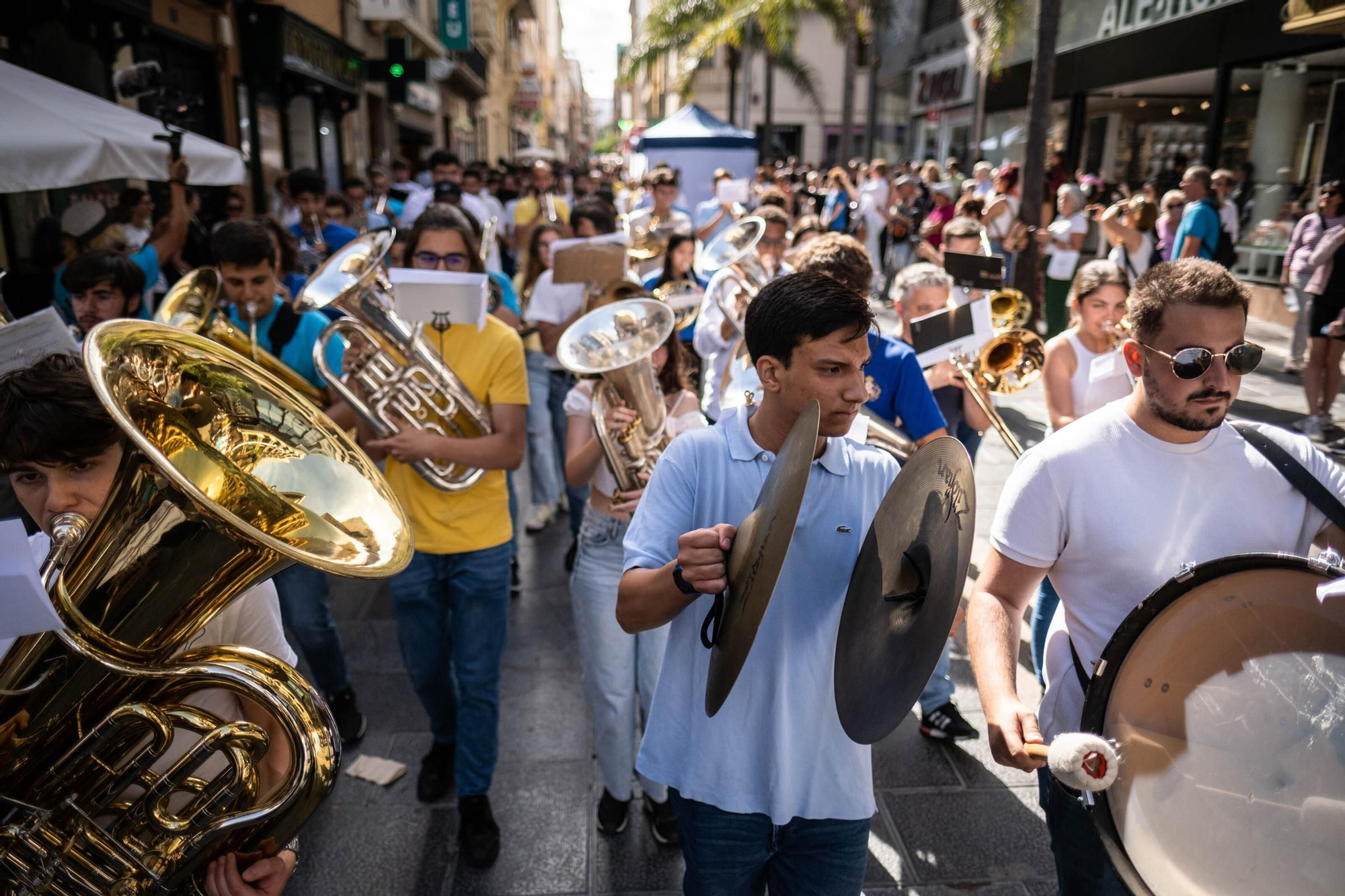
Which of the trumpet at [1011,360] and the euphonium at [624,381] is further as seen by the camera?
the trumpet at [1011,360]

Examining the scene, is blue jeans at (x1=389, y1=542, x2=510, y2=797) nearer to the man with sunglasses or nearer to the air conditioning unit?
Answer: the man with sunglasses

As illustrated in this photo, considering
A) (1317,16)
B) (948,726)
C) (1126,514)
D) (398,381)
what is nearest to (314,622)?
(398,381)

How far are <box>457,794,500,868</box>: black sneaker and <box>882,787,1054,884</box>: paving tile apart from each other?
1366 mm

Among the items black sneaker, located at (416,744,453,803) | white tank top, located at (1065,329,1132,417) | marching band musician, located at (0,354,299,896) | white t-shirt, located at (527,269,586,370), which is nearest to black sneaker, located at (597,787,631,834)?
black sneaker, located at (416,744,453,803)

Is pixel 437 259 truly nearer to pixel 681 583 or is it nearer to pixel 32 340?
pixel 32 340

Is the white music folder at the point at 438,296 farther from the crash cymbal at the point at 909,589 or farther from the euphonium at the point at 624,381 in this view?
the crash cymbal at the point at 909,589

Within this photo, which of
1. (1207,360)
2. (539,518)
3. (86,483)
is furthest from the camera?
(539,518)

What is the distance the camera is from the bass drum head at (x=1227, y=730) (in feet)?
5.05

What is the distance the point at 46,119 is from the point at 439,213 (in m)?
2.89

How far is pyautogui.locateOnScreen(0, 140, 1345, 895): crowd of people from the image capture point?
1.89 m

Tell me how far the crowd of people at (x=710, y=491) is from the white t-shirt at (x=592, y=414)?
0.5 inches

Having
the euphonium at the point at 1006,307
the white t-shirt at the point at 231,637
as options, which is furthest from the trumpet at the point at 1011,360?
the white t-shirt at the point at 231,637

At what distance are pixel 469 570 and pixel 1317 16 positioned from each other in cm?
1039

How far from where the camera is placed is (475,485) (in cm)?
322
